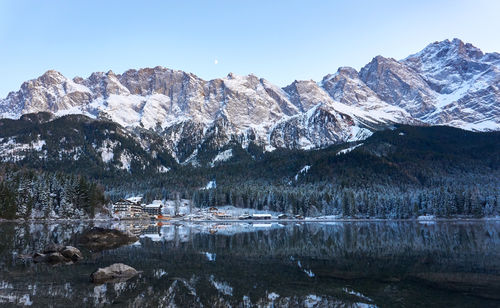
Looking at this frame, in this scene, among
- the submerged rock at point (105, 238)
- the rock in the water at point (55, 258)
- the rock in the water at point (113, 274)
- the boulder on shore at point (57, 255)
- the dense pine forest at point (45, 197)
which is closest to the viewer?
the rock in the water at point (113, 274)

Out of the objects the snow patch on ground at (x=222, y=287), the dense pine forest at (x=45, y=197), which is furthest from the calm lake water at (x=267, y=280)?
the dense pine forest at (x=45, y=197)

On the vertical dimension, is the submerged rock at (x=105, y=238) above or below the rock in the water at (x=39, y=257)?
below

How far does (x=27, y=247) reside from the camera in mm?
50188

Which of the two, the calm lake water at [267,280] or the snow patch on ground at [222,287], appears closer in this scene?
the calm lake water at [267,280]

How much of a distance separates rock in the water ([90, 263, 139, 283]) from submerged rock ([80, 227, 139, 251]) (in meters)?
28.1

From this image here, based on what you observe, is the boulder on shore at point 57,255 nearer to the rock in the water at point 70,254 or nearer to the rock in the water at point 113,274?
the rock in the water at point 70,254

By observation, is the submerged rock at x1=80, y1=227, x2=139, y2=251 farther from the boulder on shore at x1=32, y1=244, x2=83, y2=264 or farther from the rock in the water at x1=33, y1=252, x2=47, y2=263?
the rock in the water at x1=33, y1=252, x2=47, y2=263

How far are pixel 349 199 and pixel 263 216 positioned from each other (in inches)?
1682

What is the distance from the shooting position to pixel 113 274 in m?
31.1

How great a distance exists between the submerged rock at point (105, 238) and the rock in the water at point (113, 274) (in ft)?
92.1

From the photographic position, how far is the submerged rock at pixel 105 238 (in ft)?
198

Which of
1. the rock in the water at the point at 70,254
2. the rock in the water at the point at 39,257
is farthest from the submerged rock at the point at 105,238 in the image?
the rock in the water at the point at 39,257

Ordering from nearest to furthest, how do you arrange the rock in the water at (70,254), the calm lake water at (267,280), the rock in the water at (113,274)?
1. the calm lake water at (267,280)
2. the rock in the water at (113,274)
3. the rock in the water at (70,254)

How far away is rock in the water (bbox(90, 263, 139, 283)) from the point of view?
29922 mm
